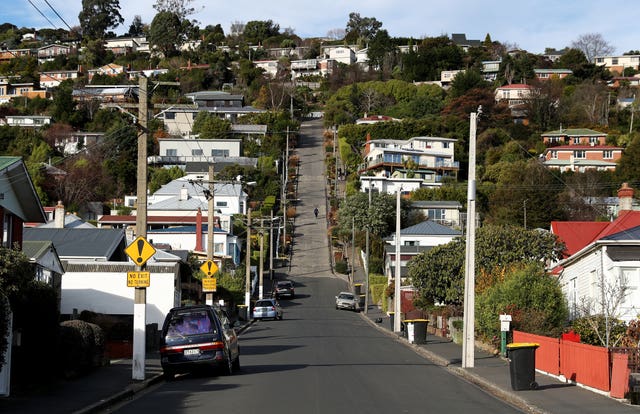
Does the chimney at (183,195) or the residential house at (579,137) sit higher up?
the residential house at (579,137)

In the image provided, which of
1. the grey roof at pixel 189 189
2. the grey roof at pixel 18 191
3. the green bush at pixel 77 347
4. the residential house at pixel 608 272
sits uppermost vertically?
the grey roof at pixel 189 189

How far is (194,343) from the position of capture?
25.0m

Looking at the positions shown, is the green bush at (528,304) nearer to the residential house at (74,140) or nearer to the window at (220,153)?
the window at (220,153)

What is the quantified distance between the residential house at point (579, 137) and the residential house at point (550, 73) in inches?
1574

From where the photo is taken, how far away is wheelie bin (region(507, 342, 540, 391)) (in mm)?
21547

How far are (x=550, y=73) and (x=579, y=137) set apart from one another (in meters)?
50.4

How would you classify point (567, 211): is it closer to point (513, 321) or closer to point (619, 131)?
point (619, 131)

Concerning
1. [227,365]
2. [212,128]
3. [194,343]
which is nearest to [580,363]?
[227,365]

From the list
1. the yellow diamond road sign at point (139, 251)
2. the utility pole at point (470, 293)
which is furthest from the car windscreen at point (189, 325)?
the utility pole at point (470, 293)

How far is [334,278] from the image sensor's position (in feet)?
300

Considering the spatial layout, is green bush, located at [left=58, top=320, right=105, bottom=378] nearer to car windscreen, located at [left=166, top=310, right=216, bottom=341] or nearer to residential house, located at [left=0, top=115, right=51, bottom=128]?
car windscreen, located at [left=166, top=310, right=216, bottom=341]

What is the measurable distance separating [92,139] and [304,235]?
140 ft

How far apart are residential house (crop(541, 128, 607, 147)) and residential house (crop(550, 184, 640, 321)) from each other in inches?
3273

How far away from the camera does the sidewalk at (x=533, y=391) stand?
18.4 metres
